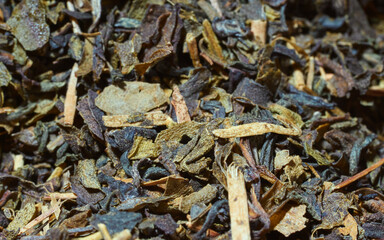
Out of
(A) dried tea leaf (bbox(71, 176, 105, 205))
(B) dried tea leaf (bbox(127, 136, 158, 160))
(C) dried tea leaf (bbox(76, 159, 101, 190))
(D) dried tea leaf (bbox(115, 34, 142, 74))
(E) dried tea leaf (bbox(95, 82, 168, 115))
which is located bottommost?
(A) dried tea leaf (bbox(71, 176, 105, 205))

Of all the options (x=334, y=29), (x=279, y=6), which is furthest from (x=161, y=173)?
(x=334, y=29)

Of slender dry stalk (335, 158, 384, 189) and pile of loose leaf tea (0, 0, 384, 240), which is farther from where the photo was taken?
slender dry stalk (335, 158, 384, 189)

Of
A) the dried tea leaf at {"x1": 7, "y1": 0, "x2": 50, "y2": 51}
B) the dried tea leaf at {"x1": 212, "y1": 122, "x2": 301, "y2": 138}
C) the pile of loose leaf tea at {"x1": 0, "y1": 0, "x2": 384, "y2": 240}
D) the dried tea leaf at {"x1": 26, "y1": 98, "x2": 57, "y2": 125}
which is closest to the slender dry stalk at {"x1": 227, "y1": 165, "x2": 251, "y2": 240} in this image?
the pile of loose leaf tea at {"x1": 0, "y1": 0, "x2": 384, "y2": 240}

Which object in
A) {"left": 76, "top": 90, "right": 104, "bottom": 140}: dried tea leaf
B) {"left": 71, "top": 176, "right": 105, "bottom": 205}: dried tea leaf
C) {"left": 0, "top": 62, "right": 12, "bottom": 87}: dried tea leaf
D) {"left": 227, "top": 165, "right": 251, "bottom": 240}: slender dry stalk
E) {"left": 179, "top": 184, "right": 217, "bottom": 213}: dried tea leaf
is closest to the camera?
{"left": 227, "top": 165, "right": 251, "bottom": 240}: slender dry stalk

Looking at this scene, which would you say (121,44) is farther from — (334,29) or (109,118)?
(334,29)

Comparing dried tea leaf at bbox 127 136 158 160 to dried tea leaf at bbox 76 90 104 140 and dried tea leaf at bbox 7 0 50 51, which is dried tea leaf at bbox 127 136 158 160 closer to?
dried tea leaf at bbox 76 90 104 140

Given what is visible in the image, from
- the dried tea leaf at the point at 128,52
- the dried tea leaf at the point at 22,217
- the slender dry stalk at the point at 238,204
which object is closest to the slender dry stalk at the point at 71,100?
the dried tea leaf at the point at 128,52

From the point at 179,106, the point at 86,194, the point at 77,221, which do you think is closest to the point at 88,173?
the point at 86,194
